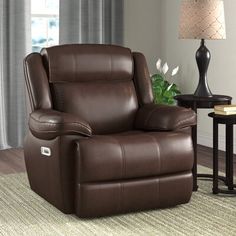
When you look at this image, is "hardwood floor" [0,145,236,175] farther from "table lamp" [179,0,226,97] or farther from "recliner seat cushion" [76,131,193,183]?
"recliner seat cushion" [76,131,193,183]

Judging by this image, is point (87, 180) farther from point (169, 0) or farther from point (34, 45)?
point (169, 0)

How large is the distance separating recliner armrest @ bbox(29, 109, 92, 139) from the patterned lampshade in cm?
120

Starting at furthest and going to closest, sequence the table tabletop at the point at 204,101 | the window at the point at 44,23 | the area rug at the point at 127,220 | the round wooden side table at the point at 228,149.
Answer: the window at the point at 44,23 → the table tabletop at the point at 204,101 → the round wooden side table at the point at 228,149 → the area rug at the point at 127,220

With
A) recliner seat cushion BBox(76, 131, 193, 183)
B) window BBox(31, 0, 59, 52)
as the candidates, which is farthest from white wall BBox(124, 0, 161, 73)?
recliner seat cushion BBox(76, 131, 193, 183)

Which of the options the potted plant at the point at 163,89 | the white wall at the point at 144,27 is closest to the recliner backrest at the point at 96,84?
the potted plant at the point at 163,89

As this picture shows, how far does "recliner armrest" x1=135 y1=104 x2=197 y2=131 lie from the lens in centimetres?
363

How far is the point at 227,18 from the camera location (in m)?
5.47

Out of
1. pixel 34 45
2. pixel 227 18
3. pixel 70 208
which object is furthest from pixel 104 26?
pixel 70 208

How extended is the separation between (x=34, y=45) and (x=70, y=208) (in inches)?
122

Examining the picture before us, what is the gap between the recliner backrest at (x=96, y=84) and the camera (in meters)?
3.80

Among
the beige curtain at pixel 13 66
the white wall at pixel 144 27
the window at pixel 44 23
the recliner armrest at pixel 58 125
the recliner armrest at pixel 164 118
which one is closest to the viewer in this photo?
the recliner armrest at pixel 58 125

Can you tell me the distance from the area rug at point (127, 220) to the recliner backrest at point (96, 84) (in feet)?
2.17

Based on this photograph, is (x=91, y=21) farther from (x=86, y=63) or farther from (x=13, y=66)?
(x=86, y=63)

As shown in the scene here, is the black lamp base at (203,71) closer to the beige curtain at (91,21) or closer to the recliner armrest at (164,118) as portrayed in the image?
the recliner armrest at (164,118)
